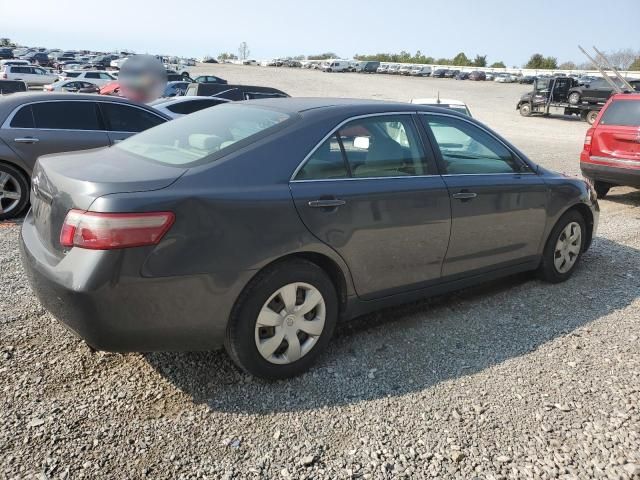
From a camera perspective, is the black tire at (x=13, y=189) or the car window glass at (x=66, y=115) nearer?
the black tire at (x=13, y=189)

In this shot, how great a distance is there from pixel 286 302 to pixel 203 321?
18.6 inches

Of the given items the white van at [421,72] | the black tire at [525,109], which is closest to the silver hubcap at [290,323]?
the black tire at [525,109]

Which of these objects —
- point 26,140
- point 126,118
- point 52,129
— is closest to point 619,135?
point 126,118

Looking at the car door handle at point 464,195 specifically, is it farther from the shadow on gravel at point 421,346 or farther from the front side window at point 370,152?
the shadow on gravel at point 421,346

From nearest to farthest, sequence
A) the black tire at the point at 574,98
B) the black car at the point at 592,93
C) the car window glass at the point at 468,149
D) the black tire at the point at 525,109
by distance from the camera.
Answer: the car window glass at the point at 468,149 → the black car at the point at 592,93 → the black tire at the point at 574,98 → the black tire at the point at 525,109

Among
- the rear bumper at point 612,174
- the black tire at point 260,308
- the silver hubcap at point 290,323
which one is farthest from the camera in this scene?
the rear bumper at point 612,174

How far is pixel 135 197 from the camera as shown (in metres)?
2.52

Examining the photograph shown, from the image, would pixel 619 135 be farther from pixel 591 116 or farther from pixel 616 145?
pixel 591 116

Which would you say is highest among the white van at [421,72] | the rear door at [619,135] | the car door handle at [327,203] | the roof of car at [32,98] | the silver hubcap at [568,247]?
the roof of car at [32,98]

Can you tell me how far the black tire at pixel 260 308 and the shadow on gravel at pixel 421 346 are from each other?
0.12 meters

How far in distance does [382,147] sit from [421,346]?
1.34 m

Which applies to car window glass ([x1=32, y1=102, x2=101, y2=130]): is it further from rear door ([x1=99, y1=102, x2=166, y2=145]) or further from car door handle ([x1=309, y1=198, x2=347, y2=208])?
car door handle ([x1=309, y1=198, x2=347, y2=208])

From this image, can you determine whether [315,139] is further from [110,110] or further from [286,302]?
[110,110]

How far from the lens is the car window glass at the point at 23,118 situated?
253 inches
